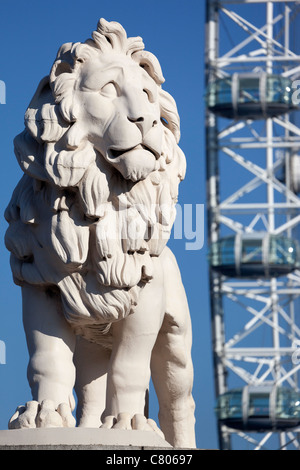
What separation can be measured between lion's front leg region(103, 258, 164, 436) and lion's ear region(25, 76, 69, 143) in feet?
2.78

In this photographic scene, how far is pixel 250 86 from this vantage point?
1220 inches

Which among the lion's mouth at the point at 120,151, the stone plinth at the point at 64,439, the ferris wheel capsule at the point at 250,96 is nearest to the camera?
the stone plinth at the point at 64,439

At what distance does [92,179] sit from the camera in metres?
5.79

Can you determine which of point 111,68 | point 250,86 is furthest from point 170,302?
point 250,86

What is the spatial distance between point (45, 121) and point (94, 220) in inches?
19.6

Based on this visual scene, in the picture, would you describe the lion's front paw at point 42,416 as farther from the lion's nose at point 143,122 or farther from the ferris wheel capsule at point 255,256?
the ferris wheel capsule at point 255,256

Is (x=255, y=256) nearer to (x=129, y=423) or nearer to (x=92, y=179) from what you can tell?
(x=129, y=423)

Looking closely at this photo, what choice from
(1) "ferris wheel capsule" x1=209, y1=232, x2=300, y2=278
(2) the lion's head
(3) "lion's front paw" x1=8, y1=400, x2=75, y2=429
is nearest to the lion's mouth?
(2) the lion's head

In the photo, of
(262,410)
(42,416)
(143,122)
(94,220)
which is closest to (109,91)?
(143,122)

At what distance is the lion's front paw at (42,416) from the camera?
18.3ft

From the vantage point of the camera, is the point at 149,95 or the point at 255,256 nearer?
the point at 149,95

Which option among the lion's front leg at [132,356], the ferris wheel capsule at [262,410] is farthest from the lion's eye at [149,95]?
the ferris wheel capsule at [262,410]
